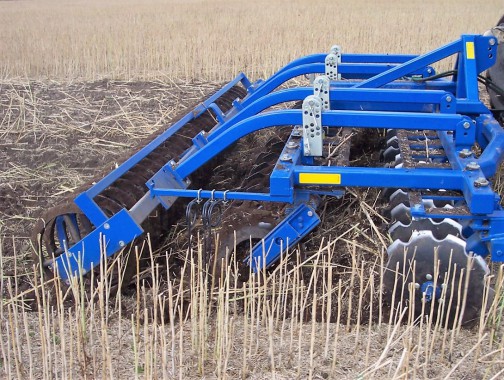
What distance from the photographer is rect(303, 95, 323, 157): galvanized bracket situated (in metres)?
3.47

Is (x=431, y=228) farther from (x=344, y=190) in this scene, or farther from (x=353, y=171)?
(x=344, y=190)

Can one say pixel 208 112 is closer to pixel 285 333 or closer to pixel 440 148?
pixel 440 148

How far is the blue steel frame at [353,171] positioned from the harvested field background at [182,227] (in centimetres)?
22

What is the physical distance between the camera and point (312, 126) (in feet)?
11.6

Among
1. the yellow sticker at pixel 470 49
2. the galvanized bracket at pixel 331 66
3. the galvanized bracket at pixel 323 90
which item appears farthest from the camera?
the galvanized bracket at pixel 331 66

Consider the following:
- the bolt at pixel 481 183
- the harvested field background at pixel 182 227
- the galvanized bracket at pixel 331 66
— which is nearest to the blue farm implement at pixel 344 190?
the bolt at pixel 481 183

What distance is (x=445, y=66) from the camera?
935 centimetres

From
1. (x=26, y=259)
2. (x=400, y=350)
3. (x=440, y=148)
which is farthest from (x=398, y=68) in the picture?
(x=26, y=259)

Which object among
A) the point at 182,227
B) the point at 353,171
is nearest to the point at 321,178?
the point at 353,171

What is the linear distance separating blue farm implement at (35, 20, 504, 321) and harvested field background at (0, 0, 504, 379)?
20 cm

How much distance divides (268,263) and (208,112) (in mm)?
2150

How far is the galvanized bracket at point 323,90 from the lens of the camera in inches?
142

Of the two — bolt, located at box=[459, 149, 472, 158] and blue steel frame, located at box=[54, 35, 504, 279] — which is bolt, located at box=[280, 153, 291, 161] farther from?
bolt, located at box=[459, 149, 472, 158]

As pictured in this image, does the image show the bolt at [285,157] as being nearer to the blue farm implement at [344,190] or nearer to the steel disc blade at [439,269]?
the blue farm implement at [344,190]
